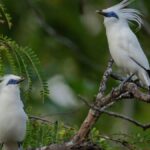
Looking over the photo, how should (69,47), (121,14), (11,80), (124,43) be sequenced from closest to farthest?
(11,80) → (124,43) → (121,14) → (69,47)

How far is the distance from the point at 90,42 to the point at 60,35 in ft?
1.61

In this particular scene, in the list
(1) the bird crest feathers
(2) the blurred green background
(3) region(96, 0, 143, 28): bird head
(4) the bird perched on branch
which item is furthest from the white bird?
(2) the blurred green background

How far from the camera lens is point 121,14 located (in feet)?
26.6

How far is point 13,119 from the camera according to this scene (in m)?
7.05

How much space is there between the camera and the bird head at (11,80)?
270 inches

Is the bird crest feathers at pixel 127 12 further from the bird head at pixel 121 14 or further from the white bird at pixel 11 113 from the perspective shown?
the white bird at pixel 11 113

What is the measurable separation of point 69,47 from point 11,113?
223 inches

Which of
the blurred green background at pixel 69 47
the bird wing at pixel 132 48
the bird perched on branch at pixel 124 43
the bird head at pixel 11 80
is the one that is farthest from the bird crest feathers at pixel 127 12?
the blurred green background at pixel 69 47

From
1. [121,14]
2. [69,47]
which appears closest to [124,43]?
[121,14]

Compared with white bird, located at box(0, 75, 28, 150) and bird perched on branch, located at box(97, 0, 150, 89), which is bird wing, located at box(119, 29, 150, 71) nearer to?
bird perched on branch, located at box(97, 0, 150, 89)

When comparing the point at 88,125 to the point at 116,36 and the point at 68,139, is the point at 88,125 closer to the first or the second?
the point at 68,139

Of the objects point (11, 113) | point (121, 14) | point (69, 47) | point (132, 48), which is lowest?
point (69, 47)

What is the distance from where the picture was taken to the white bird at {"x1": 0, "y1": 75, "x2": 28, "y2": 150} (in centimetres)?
704

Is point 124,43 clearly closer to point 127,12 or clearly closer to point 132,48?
point 132,48
